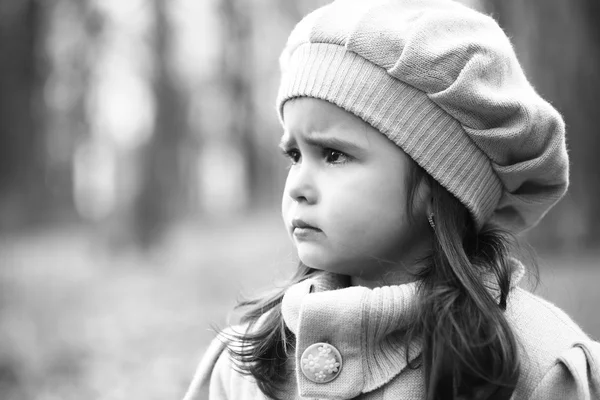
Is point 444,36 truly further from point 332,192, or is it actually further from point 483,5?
point 483,5

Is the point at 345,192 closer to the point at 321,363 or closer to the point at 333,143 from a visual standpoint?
the point at 333,143

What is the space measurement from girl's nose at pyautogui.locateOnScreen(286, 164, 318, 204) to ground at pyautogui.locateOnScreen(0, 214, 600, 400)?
0.54 metres

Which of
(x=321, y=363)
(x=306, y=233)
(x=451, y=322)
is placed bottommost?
(x=321, y=363)

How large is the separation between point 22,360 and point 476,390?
3883 mm

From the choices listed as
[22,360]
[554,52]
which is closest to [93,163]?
[22,360]

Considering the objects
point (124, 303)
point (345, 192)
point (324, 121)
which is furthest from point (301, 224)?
point (124, 303)

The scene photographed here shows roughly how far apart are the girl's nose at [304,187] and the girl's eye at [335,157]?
6 cm

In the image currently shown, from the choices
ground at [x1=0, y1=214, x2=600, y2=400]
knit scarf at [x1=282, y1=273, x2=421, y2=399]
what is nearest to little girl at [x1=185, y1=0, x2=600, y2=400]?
knit scarf at [x1=282, y1=273, x2=421, y2=399]

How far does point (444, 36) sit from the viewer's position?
1830 mm

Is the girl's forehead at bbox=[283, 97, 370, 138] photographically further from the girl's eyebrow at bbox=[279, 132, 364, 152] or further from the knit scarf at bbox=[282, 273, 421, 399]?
the knit scarf at bbox=[282, 273, 421, 399]

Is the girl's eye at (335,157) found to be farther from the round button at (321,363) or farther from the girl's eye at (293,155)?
the round button at (321,363)

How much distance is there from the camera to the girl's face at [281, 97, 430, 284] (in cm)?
181

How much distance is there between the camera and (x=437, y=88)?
1.81 meters

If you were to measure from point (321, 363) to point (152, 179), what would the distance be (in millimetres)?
8019
